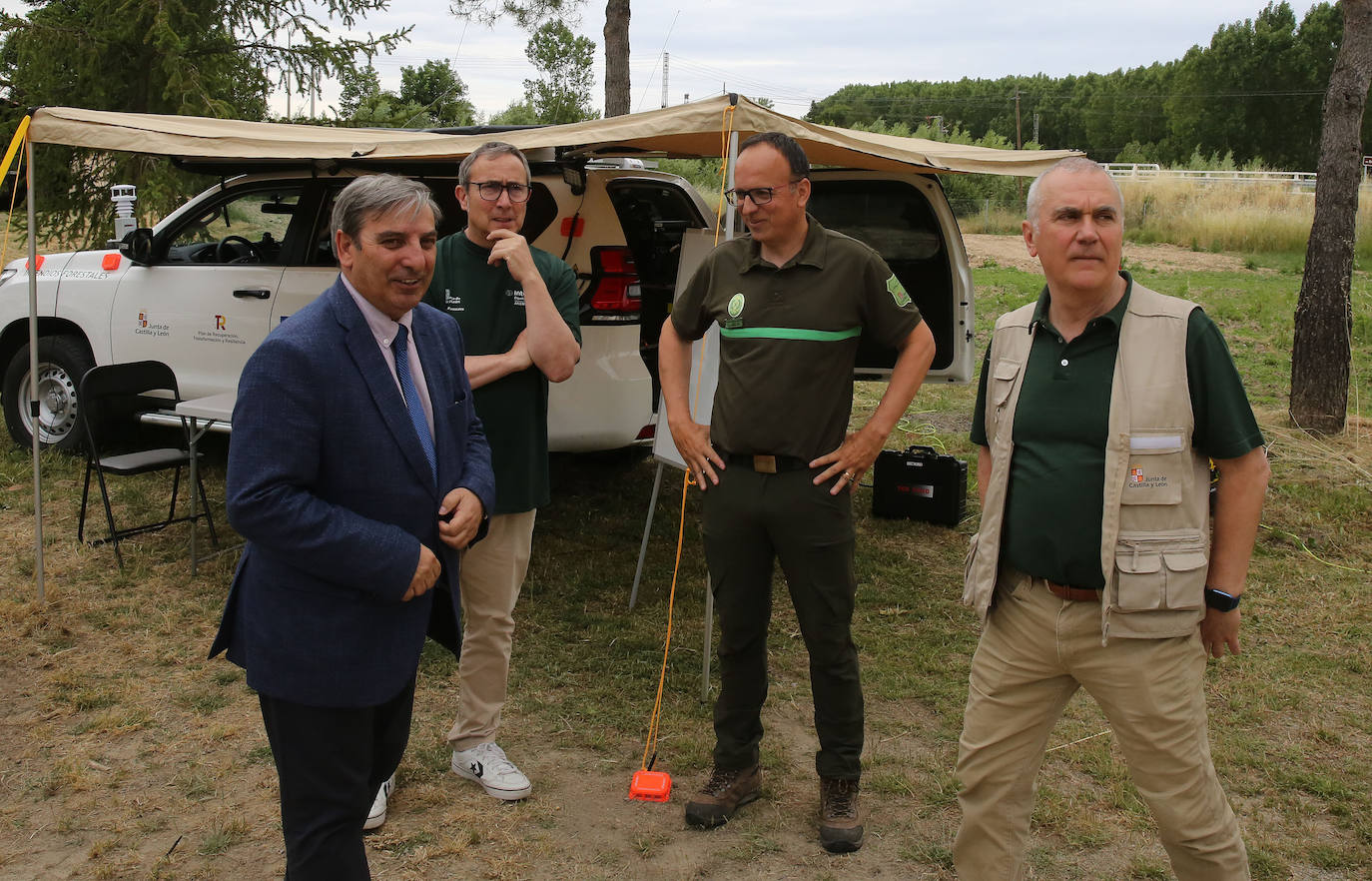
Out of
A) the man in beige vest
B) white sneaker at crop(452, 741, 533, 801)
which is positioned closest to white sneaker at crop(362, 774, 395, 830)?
white sneaker at crop(452, 741, 533, 801)

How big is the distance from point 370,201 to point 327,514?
622 millimetres

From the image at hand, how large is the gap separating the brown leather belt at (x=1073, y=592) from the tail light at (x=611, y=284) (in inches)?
131

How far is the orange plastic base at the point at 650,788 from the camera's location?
3.47m

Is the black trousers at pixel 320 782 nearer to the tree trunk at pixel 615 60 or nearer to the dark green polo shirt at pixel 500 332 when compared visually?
the dark green polo shirt at pixel 500 332

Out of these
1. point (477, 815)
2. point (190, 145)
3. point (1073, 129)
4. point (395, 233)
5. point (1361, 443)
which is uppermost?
point (1073, 129)

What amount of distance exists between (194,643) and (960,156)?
13.0 ft

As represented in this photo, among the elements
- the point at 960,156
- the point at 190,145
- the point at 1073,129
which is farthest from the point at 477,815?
the point at 1073,129

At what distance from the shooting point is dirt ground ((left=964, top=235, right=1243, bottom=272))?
59.3 feet

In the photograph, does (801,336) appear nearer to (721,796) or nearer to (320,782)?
(721,796)

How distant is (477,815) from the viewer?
334cm

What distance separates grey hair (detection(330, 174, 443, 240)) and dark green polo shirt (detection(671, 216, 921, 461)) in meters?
1.18

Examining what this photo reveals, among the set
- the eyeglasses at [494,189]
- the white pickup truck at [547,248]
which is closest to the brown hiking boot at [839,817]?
the eyeglasses at [494,189]

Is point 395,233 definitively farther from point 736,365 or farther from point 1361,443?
point 1361,443

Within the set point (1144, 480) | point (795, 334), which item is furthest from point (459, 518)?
point (1144, 480)
